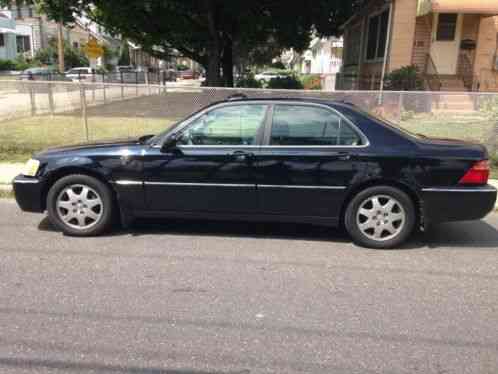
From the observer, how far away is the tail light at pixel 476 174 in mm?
4852

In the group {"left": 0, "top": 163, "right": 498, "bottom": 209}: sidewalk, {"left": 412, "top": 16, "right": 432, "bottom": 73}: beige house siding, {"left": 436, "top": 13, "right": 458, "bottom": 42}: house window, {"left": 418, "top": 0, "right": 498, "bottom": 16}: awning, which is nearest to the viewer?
{"left": 0, "top": 163, "right": 498, "bottom": 209}: sidewalk

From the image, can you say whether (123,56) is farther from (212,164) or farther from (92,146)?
(212,164)

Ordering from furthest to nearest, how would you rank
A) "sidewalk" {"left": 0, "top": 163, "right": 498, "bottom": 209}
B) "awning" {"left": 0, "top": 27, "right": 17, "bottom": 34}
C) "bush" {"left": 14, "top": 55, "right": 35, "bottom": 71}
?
"awning" {"left": 0, "top": 27, "right": 17, "bottom": 34}
"bush" {"left": 14, "top": 55, "right": 35, "bottom": 71}
"sidewalk" {"left": 0, "top": 163, "right": 498, "bottom": 209}

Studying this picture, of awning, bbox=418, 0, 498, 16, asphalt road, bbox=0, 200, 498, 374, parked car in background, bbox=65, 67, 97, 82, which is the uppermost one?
awning, bbox=418, 0, 498, 16

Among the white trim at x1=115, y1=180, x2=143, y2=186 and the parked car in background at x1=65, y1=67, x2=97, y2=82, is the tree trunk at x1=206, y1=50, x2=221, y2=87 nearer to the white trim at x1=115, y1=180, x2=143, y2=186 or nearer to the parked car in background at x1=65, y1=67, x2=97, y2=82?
the parked car in background at x1=65, y1=67, x2=97, y2=82

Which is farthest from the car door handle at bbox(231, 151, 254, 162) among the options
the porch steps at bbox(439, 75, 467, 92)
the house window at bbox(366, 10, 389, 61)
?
the house window at bbox(366, 10, 389, 61)

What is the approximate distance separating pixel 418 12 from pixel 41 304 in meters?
15.9

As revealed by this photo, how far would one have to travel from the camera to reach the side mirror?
510 centimetres

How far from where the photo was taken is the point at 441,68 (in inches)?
681

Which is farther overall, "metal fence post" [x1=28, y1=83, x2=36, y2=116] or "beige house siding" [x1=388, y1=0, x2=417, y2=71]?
"beige house siding" [x1=388, y1=0, x2=417, y2=71]

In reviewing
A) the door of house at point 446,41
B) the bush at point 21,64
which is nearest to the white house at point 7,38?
the bush at point 21,64

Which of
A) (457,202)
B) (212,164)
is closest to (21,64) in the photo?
(212,164)

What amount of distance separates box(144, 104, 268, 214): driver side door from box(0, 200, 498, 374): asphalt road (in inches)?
18.0

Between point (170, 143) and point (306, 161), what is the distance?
1.44 meters
